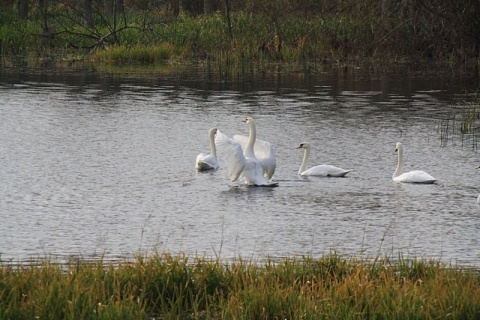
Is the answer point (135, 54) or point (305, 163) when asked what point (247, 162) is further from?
point (135, 54)

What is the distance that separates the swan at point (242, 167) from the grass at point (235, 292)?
5.52 metres

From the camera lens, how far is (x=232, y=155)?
1316cm

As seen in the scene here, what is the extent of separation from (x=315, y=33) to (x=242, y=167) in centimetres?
1856

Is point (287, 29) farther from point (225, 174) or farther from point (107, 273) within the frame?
point (107, 273)

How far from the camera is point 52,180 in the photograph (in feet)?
42.5

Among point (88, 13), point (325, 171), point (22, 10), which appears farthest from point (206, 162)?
point (22, 10)

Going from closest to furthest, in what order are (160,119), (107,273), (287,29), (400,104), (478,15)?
(107,273) → (160,119) → (400,104) → (478,15) → (287,29)

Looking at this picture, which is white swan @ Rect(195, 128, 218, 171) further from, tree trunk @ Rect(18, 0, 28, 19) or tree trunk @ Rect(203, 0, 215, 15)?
tree trunk @ Rect(203, 0, 215, 15)

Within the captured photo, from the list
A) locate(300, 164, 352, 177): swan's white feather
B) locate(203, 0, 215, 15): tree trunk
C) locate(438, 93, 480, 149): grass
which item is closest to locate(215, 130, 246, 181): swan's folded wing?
locate(300, 164, 352, 177): swan's white feather

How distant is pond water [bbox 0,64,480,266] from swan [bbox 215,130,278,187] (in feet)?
0.60

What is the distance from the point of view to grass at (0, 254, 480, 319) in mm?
6371

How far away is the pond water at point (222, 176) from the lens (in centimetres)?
974

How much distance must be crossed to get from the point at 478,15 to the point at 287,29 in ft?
19.1

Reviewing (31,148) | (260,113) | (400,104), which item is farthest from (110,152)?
(400,104)
